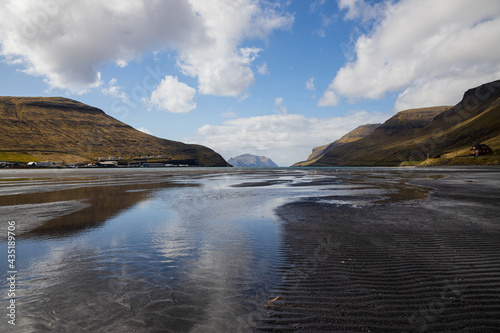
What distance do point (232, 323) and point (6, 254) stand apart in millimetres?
10518

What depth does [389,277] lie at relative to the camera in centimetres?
739

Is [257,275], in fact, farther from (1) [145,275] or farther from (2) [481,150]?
(2) [481,150]

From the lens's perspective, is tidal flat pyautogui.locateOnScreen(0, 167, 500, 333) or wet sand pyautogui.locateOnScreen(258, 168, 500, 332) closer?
wet sand pyautogui.locateOnScreen(258, 168, 500, 332)

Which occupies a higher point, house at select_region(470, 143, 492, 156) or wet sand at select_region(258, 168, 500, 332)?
house at select_region(470, 143, 492, 156)

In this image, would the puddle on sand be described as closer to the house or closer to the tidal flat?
the tidal flat

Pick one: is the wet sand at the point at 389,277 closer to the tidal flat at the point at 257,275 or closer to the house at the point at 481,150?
the tidal flat at the point at 257,275

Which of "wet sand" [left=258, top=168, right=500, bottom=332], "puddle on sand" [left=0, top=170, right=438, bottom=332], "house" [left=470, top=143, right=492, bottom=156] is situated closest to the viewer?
"wet sand" [left=258, top=168, right=500, bottom=332]

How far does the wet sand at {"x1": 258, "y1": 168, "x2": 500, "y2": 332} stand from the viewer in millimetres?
5230

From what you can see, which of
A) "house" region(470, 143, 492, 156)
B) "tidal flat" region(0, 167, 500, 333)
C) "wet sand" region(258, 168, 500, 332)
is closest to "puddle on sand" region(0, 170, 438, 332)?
"tidal flat" region(0, 167, 500, 333)

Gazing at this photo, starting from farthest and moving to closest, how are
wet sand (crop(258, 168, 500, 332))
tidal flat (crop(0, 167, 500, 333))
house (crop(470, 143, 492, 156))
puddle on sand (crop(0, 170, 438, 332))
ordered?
house (crop(470, 143, 492, 156)) → puddle on sand (crop(0, 170, 438, 332)) → tidal flat (crop(0, 167, 500, 333)) → wet sand (crop(258, 168, 500, 332))

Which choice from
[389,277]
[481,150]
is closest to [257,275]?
[389,277]

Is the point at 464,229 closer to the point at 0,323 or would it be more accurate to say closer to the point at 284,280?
the point at 284,280

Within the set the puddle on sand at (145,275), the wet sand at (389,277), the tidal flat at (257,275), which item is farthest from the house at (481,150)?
the puddle on sand at (145,275)

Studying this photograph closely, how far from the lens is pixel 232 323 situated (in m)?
5.28
